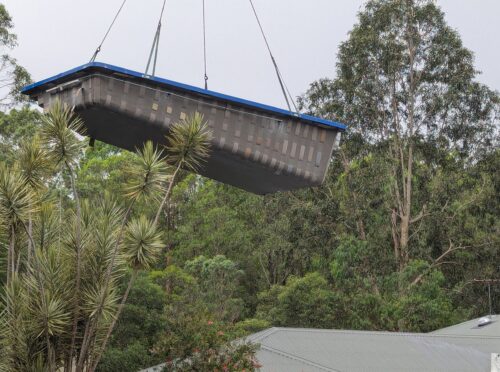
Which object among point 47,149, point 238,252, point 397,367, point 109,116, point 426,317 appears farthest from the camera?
point 238,252

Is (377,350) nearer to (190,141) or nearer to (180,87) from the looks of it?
(190,141)

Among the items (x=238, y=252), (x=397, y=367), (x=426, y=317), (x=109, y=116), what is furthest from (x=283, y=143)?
(x=238, y=252)

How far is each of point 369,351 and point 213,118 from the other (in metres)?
8.98

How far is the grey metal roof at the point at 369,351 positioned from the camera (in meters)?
15.4

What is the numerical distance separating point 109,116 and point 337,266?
65.3 ft

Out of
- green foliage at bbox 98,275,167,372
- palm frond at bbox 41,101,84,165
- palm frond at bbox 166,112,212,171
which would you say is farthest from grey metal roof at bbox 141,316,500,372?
green foliage at bbox 98,275,167,372

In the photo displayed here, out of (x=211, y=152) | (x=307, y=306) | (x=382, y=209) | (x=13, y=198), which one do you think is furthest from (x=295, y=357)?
(x=382, y=209)

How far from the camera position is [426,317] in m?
26.0

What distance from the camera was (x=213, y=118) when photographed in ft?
29.0

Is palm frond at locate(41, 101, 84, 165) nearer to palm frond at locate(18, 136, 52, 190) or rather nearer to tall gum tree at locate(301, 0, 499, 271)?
palm frond at locate(18, 136, 52, 190)

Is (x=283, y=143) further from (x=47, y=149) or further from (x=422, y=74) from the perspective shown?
(x=422, y=74)

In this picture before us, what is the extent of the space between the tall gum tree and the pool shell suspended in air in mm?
19834

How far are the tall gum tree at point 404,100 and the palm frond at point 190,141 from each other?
18.8 meters

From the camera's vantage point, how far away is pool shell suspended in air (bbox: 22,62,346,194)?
845 centimetres
